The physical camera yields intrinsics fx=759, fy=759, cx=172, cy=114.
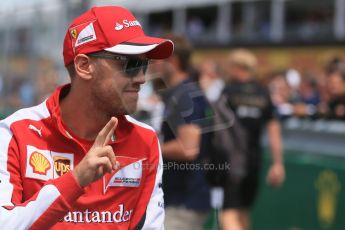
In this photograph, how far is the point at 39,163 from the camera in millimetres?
2547

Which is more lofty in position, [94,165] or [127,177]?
[94,165]

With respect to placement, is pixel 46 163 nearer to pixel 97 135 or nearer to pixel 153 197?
pixel 97 135

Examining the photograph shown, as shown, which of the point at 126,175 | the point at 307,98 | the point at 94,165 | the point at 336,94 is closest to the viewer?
the point at 94,165

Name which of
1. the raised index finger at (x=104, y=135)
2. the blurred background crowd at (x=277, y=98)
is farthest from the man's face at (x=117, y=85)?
the blurred background crowd at (x=277, y=98)

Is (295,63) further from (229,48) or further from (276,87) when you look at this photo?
(276,87)

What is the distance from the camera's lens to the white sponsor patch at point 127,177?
2.65 metres

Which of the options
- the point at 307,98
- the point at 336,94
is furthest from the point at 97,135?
the point at 307,98

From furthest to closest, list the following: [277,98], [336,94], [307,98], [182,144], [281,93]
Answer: [307,98]
[281,93]
[277,98]
[336,94]
[182,144]

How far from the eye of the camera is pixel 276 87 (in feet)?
34.5

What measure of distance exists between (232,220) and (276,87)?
377cm

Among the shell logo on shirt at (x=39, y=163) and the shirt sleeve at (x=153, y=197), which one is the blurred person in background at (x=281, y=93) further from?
the shell logo on shirt at (x=39, y=163)

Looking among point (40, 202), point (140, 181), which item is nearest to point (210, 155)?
point (140, 181)

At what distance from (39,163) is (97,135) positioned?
220mm

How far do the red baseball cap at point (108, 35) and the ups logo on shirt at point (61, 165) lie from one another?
0.36 meters
